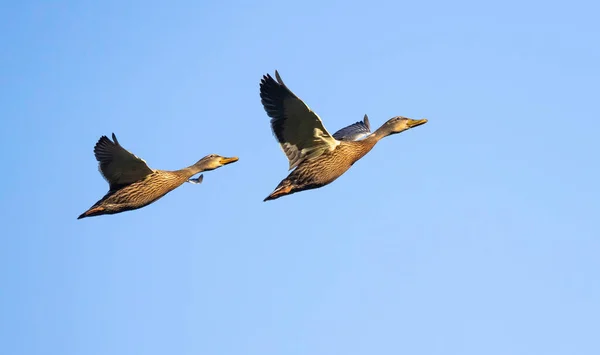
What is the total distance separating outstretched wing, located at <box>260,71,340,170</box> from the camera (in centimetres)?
2494

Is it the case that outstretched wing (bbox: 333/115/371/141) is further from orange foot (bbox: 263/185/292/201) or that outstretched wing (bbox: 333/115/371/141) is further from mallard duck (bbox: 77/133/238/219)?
mallard duck (bbox: 77/133/238/219)

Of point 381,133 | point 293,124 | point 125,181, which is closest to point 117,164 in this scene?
point 125,181

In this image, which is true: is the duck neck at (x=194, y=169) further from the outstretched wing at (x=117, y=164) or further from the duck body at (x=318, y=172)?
the duck body at (x=318, y=172)

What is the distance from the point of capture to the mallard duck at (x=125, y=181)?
26484mm

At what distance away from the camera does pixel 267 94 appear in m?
25.2

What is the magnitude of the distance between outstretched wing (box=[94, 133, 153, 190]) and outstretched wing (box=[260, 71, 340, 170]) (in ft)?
11.5

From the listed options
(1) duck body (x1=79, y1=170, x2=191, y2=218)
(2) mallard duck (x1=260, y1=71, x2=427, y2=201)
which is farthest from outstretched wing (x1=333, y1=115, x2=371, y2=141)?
(1) duck body (x1=79, y1=170, x2=191, y2=218)

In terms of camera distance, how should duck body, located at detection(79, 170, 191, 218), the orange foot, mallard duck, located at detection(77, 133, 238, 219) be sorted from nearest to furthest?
the orange foot
mallard duck, located at detection(77, 133, 238, 219)
duck body, located at detection(79, 170, 191, 218)

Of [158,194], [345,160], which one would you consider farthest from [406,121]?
[158,194]

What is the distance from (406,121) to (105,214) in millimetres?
7849

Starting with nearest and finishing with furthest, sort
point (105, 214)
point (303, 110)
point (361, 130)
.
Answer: point (303, 110) < point (105, 214) < point (361, 130)

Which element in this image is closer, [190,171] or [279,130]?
[279,130]

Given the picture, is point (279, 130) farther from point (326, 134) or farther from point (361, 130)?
point (361, 130)

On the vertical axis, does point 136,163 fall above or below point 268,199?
above
